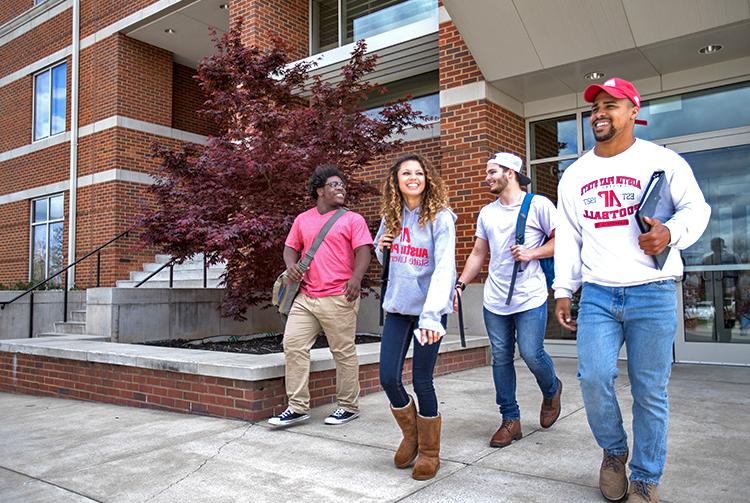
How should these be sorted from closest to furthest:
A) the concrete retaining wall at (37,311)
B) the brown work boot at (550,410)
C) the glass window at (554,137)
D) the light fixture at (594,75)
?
the brown work boot at (550,410) < the light fixture at (594,75) < the glass window at (554,137) < the concrete retaining wall at (37,311)

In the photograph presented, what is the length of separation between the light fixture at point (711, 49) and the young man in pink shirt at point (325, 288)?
16.1 ft

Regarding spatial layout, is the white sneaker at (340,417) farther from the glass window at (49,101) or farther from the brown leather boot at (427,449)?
the glass window at (49,101)

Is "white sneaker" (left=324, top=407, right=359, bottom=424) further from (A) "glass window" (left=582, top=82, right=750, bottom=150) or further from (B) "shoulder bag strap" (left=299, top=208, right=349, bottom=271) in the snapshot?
(A) "glass window" (left=582, top=82, right=750, bottom=150)

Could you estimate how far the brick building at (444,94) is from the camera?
7324 millimetres

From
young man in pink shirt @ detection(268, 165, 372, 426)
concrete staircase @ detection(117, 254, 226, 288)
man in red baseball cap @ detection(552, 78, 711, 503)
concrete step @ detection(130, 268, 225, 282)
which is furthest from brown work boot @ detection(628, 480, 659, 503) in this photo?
concrete step @ detection(130, 268, 225, 282)

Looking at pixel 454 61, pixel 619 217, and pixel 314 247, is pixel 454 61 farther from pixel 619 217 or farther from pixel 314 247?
pixel 619 217

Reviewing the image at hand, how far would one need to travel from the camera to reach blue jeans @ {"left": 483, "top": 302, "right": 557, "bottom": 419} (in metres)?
4.06

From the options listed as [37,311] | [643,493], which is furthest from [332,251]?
[37,311]

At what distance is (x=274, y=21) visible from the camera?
11000 mm

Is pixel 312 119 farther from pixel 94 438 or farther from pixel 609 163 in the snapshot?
pixel 609 163

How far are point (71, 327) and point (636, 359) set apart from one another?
9.76 metres

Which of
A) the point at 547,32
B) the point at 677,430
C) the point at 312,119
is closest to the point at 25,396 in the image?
the point at 312,119

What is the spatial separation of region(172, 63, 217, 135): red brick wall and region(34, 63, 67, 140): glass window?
8.73 feet

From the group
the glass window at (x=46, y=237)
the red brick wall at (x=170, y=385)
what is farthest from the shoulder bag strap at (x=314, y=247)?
the glass window at (x=46, y=237)
